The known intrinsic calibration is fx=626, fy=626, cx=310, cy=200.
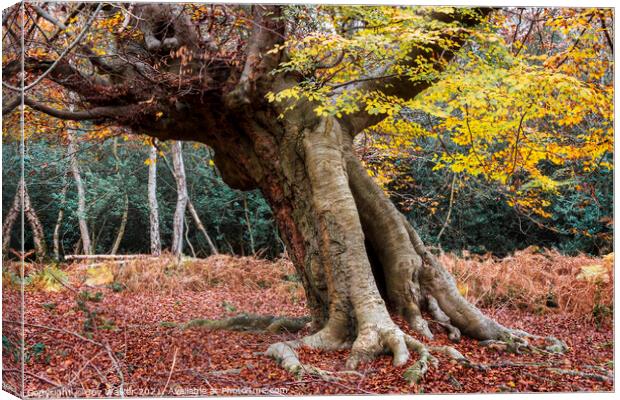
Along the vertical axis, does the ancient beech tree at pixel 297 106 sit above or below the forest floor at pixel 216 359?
above


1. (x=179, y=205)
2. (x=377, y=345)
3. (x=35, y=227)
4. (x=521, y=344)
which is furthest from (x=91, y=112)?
(x=521, y=344)

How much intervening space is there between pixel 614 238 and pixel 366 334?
2518 millimetres

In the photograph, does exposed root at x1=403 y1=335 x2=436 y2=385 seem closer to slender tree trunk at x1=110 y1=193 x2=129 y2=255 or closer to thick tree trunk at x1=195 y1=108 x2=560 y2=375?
thick tree trunk at x1=195 y1=108 x2=560 y2=375

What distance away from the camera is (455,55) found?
18.7ft

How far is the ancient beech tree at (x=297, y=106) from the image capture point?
17.7 ft

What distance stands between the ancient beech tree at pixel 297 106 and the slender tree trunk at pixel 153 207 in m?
2.62

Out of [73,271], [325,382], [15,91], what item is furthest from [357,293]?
[73,271]

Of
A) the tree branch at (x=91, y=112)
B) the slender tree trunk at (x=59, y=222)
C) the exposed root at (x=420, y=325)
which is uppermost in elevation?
the tree branch at (x=91, y=112)

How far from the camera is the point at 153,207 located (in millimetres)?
9117

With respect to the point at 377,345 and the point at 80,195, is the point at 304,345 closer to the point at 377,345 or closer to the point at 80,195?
the point at 377,345

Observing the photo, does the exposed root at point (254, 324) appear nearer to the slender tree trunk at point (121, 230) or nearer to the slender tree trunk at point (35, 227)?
the slender tree trunk at point (35, 227)

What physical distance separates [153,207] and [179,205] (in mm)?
713

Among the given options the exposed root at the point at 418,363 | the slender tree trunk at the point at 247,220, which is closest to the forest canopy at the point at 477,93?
the exposed root at the point at 418,363

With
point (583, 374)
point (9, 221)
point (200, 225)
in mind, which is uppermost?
point (9, 221)
